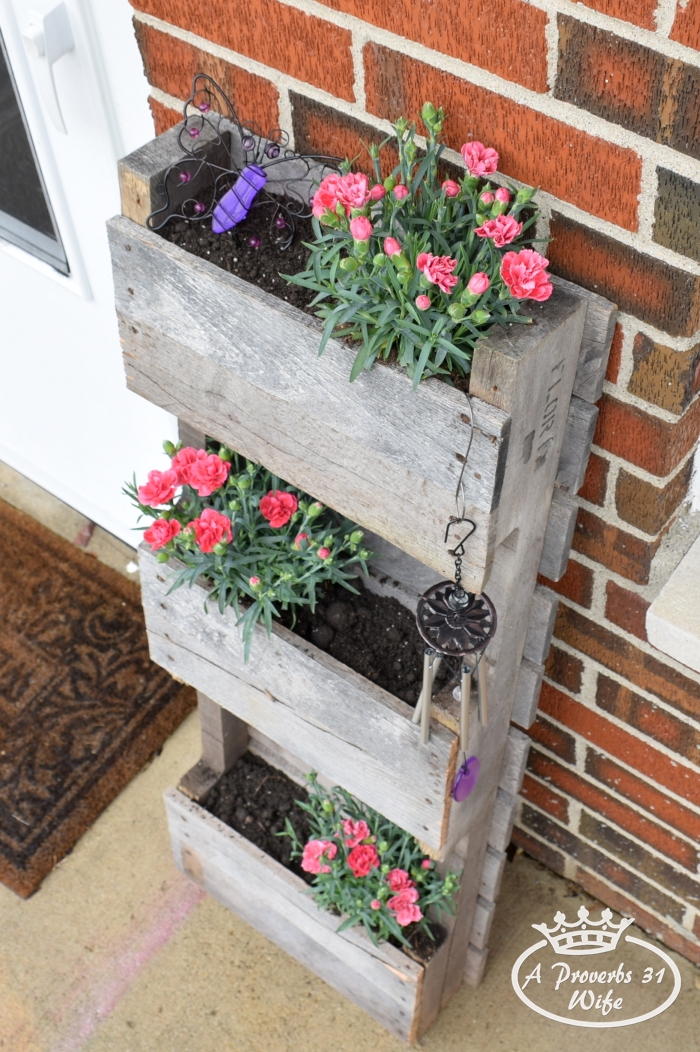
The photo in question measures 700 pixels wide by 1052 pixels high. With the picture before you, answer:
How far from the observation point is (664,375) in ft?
3.91

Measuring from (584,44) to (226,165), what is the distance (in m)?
0.51

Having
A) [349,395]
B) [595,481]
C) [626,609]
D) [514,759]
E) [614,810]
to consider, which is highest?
[349,395]

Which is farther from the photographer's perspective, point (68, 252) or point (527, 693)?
point (68, 252)

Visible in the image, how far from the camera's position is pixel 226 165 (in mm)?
1352

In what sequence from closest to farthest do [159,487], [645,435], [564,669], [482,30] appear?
1. [482,30]
2. [645,435]
3. [159,487]
4. [564,669]

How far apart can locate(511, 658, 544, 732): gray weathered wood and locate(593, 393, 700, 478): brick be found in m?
0.45

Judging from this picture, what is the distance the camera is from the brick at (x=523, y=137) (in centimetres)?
106

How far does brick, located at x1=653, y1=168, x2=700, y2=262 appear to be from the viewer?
1.02 m

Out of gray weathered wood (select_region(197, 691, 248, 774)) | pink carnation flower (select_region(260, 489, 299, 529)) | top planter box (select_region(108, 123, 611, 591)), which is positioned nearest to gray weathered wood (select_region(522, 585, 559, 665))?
top planter box (select_region(108, 123, 611, 591))

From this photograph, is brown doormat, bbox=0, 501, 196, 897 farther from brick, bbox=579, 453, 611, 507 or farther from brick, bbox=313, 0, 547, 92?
brick, bbox=313, 0, 547, 92

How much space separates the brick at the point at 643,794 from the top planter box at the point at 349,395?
0.71 metres

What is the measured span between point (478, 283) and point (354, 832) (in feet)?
3.60

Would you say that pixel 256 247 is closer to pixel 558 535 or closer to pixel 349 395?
pixel 349 395

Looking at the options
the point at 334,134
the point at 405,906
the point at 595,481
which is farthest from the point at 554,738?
the point at 334,134
